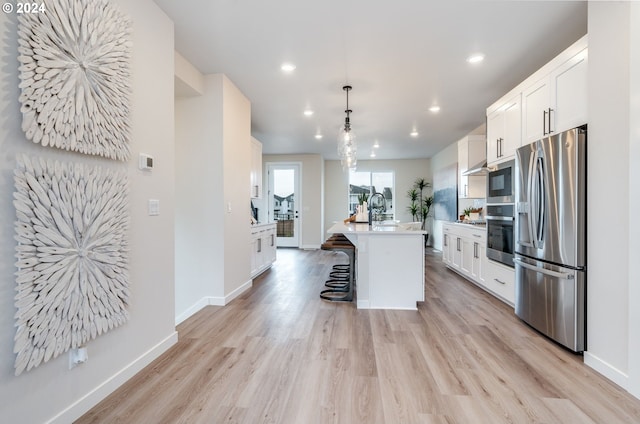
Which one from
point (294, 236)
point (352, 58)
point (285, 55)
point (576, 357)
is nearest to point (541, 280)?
point (576, 357)

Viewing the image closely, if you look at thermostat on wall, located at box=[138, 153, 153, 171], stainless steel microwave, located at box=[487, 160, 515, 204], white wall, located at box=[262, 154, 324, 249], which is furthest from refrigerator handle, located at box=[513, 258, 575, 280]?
white wall, located at box=[262, 154, 324, 249]

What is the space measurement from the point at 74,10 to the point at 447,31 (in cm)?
266

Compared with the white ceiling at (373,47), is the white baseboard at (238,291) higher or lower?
lower

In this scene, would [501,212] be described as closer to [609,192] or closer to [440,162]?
[609,192]

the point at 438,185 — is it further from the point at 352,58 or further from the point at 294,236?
the point at 352,58

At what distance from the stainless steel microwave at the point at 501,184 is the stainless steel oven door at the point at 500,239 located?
22cm

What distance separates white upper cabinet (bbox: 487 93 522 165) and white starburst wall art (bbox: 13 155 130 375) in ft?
11.8

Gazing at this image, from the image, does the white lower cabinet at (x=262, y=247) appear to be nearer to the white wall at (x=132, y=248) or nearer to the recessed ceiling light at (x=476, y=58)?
the white wall at (x=132, y=248)

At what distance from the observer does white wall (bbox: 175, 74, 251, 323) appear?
3504mm

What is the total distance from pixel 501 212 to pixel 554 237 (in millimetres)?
1104

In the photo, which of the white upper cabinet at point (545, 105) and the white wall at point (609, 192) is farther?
the white upper cabinet at point (545, 105)

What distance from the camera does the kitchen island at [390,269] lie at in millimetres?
3465

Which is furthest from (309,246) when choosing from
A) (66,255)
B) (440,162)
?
(66,255)

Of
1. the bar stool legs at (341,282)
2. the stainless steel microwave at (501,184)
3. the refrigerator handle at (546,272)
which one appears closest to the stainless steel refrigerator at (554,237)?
the refrigerator handle at (546,272)
